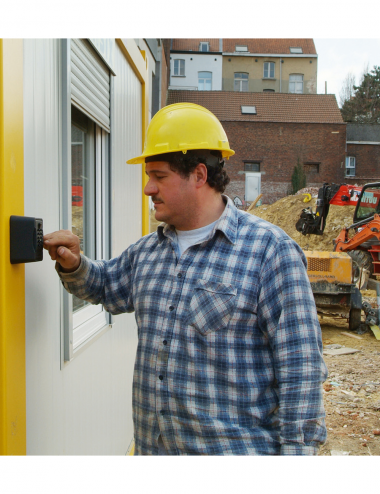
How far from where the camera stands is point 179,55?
43219mm

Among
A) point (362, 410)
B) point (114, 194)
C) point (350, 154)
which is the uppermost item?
point (350, 154)

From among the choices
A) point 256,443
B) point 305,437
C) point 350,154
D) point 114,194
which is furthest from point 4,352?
point 350,154

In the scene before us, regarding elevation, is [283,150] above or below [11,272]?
above

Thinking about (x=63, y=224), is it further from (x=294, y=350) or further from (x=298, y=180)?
(x=298, y=180)

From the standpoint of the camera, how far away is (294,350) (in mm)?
1781

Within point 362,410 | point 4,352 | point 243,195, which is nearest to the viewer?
point 4,352

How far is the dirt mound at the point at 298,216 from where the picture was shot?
929 inches

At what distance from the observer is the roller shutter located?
265 cm

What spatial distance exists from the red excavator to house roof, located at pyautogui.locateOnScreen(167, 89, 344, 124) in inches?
831

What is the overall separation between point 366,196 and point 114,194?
11847 millimetres

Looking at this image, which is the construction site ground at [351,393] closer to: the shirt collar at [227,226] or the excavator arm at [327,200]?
the excavator arm at [327,200]

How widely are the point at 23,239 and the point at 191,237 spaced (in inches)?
29.4

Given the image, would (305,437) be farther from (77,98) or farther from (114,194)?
(114,194)

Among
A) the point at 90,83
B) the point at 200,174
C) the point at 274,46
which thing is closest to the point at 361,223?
the point at 90,83
